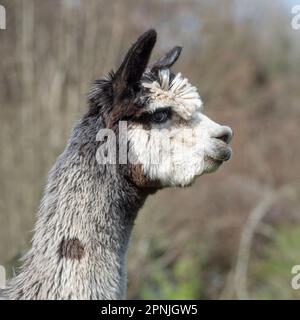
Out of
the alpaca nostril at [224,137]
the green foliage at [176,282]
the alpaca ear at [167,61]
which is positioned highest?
the alpaca ear at [167,61]

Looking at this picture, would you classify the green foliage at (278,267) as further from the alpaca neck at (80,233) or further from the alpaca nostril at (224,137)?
the alpaca neck at (80,233)

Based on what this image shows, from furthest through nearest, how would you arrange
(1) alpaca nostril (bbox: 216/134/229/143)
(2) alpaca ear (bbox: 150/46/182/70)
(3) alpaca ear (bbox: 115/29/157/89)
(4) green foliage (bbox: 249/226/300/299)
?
(4) green foliage (bbox: 249/226/300/299)
(2) alpaca ear (bbox: 150/46/182/70)
(1) alpaca nostril (bbox: 216/134/229/143)
(3) alpaca ear (bbox: 115/29/157/89)

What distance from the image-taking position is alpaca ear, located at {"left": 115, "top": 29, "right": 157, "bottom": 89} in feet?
13.3

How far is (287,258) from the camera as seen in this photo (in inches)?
530

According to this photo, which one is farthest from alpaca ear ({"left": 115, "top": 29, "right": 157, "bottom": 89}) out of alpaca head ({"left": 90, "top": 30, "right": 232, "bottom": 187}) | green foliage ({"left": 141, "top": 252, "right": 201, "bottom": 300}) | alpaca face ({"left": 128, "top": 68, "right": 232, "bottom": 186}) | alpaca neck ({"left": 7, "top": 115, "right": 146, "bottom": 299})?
green foliage ({"left": 141, "top": 252, "right": 201, "bottom": 300})

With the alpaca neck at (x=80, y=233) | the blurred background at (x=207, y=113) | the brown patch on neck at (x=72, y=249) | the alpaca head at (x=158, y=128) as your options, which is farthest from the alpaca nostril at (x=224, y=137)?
the blurred background at (x=207, y=113)

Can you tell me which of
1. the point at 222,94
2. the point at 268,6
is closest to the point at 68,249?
the point at 222,94

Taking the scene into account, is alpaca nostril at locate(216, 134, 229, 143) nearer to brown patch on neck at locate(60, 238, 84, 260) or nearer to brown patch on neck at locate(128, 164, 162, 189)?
brown patch on neck at locate(128, 164, 162, 189)

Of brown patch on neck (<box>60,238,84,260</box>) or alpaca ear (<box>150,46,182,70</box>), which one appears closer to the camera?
brown patch on neck (<box>60,238,84,260</box>)

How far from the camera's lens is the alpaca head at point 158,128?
4.17 m

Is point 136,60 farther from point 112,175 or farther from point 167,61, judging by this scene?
point 112,175

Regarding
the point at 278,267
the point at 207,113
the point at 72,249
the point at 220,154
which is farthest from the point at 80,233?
the point at 207,113
